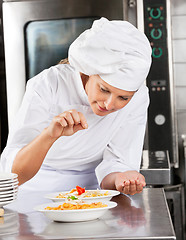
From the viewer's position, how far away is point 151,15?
9.80 feet

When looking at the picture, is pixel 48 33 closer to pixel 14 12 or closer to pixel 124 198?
pixel 14 12

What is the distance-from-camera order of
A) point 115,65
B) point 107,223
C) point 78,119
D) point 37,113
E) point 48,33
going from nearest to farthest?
point 107,223 → point 78,119 → point 115,65 → point 37,113 → point 48,33

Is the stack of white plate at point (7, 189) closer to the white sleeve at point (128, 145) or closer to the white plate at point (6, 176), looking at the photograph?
the white plate at point (6, 176)

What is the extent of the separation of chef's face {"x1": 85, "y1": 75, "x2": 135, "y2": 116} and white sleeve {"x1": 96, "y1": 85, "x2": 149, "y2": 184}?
0.25 meters

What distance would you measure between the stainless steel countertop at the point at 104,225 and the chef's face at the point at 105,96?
1.00 feet

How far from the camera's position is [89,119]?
1.71 meters

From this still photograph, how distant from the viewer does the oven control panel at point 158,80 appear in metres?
2.99

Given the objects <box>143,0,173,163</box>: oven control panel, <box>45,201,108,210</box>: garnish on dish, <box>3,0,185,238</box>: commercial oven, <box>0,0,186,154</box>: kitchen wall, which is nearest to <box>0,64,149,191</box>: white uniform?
<box>45,201,108,210</box>: garnish on dish

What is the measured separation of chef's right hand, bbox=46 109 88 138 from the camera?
4.10 ft

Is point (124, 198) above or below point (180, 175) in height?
above

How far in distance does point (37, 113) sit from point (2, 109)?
1.57m

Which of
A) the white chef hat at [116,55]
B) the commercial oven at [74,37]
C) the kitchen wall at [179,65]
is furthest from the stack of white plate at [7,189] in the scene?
the kitchen wall at [179,65]

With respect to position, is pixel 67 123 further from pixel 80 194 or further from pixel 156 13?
pixel 156 13

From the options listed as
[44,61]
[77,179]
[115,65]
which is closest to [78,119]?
[115,65]
